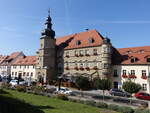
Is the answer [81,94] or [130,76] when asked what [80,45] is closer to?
[130,76]

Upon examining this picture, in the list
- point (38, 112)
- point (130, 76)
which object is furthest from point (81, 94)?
point (38, 112)

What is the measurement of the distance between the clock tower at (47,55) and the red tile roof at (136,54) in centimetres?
2032

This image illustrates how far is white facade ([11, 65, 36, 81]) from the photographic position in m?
70.9

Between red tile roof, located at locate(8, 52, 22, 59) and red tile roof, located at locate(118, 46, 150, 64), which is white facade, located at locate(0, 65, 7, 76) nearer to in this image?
red tile roof, located at locate(8, 52, 22, 59)

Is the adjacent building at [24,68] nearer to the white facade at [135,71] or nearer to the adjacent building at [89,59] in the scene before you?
the adjacent building at [89,59]

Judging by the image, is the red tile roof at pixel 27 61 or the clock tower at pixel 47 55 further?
the red tile roof at pixel 27 61

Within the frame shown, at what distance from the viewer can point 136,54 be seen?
155 feet

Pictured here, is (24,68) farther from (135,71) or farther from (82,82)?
(135,71)

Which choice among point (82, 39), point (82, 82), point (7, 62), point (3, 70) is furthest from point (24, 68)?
point (82, 82)

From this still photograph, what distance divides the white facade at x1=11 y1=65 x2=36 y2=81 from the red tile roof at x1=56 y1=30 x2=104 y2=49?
1487 centimetres

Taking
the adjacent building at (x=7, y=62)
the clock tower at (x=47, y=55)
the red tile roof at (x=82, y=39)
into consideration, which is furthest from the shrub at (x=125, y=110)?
the adjacent building at (x=7, y=62)

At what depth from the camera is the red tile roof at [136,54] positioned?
44.3m

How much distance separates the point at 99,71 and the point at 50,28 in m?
21.4

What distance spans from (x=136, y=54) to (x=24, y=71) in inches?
1700
